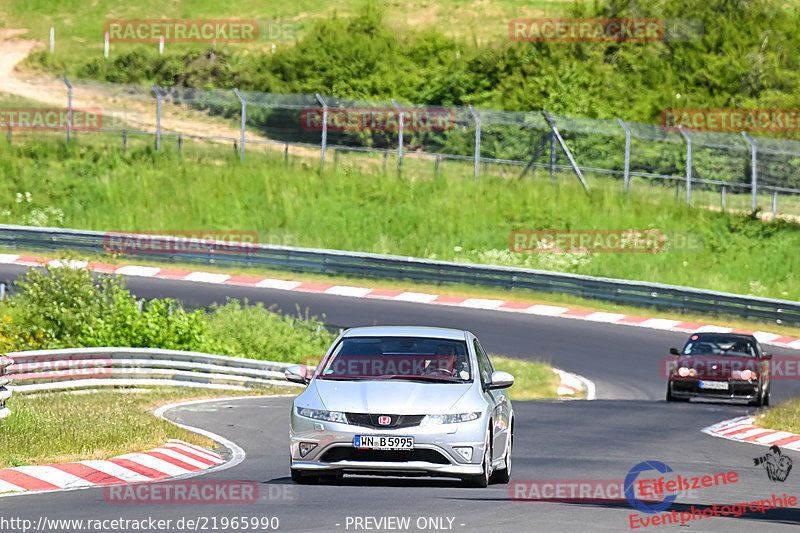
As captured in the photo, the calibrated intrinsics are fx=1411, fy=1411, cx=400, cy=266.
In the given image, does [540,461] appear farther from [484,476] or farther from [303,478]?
[303,478]

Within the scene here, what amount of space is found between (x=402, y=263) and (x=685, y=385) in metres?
15.1

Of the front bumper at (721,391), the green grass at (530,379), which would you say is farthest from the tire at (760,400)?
the green grass at (530,379)

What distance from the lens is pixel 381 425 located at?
443 inches

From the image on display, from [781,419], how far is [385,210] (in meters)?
25.4

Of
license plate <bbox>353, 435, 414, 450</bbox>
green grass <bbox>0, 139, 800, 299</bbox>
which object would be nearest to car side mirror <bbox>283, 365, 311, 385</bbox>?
license plate <bbox>353, 435, 414, 450</bbox>

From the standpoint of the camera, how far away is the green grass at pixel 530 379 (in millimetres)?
27781

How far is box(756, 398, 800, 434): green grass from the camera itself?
799 inches

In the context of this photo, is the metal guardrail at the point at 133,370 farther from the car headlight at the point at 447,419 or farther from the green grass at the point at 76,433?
the car headlight at the point at 447,419

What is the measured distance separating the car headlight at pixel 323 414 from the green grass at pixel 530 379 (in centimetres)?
1602

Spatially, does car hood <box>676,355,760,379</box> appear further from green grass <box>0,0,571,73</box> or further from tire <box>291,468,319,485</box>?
green grass <box>0,0,571,73</box>

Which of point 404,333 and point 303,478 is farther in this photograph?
point 404,333

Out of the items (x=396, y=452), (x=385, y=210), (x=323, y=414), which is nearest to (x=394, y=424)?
(x=396, y=452)

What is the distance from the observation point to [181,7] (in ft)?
287

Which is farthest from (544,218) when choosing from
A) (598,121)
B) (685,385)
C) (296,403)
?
(296,403)
